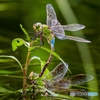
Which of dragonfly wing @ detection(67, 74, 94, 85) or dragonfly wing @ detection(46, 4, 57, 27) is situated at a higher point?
dragonfly wing @ detection(46, 4, 57, 27)

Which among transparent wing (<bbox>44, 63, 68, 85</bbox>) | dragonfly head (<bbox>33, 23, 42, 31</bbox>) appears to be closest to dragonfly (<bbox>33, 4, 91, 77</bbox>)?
dragonfly head (<bbox>33, 23, 42, 31</bbox>)

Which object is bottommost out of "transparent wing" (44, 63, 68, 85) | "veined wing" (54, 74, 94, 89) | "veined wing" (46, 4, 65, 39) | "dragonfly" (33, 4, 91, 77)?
"veined wing" (54, 74, 94, 89)

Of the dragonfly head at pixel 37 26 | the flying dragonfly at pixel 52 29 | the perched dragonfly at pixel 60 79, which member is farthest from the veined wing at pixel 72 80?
the dragonfly head at pixel 37 26

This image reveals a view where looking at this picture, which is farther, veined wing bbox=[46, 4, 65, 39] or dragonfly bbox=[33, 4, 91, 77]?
veined wing bbox=[46, 4, 65, 39]

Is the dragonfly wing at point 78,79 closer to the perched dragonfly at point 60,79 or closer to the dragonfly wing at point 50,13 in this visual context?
the perched dragonfly at point 60,79

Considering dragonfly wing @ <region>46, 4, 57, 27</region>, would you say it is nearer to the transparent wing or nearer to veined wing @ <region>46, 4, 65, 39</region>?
veined wing @ <region>46, 4, 65, 39</region>

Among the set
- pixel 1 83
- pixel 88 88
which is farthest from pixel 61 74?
pixel 1 83

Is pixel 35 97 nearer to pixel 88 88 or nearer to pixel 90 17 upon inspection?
pixel 88 88
